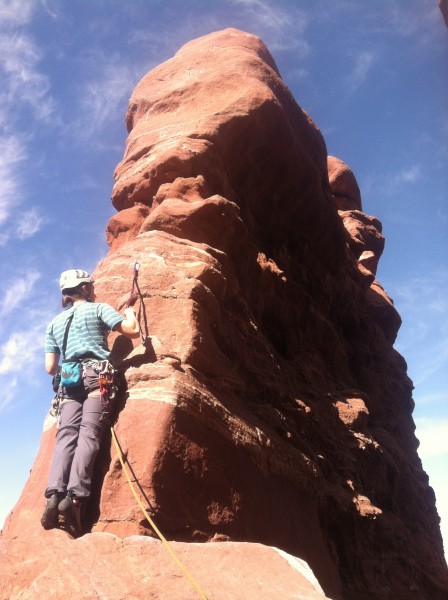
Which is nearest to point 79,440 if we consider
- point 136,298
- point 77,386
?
point 77,386

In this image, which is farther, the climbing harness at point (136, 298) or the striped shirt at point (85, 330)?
the climbing harness at point (136, 298)

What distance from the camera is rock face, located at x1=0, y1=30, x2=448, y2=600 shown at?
5.13 meters

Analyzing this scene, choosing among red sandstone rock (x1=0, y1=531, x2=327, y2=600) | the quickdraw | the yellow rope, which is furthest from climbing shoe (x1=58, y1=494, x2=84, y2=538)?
the quickdraw

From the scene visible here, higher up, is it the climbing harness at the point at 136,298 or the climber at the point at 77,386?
the climbing harness at the point at 136,298

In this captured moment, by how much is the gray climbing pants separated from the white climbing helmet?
1222mm

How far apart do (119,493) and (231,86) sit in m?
9.42

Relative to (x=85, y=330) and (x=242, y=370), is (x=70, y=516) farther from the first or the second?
(x=242, y=370)

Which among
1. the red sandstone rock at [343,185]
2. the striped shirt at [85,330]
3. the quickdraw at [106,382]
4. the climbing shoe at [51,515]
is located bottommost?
the climbing shoe at [51,515]

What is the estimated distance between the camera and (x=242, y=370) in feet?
26.9

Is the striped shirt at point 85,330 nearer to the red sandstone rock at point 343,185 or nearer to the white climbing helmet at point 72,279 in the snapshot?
the white climbing helmet at point 72,279

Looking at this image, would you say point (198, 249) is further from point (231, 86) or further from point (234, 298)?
point (231, 86)

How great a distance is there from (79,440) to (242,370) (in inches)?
142

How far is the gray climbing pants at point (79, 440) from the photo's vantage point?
4.74 metres

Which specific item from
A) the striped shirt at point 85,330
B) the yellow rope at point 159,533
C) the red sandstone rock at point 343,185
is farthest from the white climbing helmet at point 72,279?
the red sandstone rock at point 343,185
